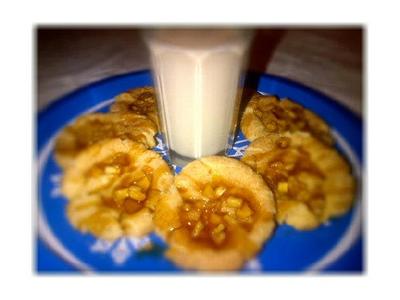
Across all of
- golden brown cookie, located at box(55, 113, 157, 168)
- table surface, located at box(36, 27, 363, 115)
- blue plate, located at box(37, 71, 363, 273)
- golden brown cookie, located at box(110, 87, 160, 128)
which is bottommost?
blue plate, located at box(37, 71, 363, 273)

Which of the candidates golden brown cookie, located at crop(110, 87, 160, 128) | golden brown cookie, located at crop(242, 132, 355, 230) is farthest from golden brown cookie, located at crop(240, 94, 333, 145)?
golden brown cookie, located at crop(110, 87, 160, 128)

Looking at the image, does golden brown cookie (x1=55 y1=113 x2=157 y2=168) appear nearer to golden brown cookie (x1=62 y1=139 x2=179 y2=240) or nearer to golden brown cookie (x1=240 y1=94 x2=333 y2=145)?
golden brown cookie (x1=62 y1=139 x2=179 y2=240)

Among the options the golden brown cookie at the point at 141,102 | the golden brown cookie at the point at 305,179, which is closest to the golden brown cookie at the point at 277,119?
the golden brown cookie at the point at 305,179

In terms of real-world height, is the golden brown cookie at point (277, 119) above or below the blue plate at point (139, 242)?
above

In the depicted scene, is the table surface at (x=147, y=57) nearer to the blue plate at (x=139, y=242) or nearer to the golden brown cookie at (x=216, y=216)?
the blue plate at (x=139, y=242)

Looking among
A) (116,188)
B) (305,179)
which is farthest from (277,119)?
(116,188)
